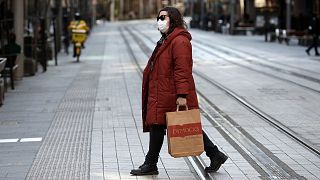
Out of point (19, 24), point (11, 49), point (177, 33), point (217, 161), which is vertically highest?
point (19, 24)

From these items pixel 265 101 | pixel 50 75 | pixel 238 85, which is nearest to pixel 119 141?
pixel 265 101

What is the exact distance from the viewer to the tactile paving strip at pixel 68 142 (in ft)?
26.4

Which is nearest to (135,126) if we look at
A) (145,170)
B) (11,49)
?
(145,170)

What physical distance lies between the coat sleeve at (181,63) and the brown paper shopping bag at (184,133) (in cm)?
25

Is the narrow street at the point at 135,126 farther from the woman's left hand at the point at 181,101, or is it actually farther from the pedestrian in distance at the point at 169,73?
the woman's left hand at the point at 181,101

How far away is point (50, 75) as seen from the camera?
72.0ft

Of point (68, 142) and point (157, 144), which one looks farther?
point (68, 142)

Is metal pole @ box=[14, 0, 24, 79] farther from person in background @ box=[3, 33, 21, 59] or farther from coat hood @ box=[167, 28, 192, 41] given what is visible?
coat hood @ box=[167, 28, 192, 41]

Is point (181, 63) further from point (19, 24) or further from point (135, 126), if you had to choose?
point (19, 24)

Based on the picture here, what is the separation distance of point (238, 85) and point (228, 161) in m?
9.47

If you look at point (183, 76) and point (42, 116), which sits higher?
point (183, 76)

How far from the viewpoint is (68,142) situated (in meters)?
10.0

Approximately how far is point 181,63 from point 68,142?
3400mm

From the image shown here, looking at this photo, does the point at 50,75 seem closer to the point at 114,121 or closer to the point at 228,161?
the point at 114,121
